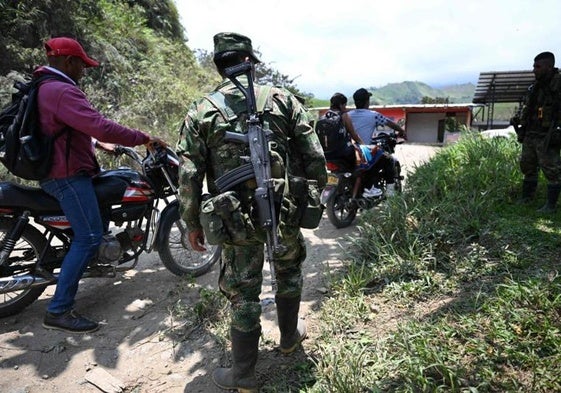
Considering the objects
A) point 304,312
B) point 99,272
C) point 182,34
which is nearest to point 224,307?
point 304,312

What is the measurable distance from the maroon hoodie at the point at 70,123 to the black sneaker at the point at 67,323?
1.09 metres

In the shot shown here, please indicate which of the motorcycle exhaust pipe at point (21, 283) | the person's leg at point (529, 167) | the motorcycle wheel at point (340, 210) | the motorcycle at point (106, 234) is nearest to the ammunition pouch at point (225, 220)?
the motorcycle at point (106, 234)

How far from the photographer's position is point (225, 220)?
214cm

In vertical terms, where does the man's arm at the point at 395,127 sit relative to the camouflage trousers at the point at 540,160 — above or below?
above

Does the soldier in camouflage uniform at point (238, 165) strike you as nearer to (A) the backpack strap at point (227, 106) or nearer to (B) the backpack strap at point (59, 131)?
(A) the backpack strap at point (227, 106)

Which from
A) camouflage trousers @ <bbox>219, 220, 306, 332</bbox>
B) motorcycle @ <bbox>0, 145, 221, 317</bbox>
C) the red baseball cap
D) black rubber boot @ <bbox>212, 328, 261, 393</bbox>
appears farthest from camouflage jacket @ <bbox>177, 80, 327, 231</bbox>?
the red baseball cap

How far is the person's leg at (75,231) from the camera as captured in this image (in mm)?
2984

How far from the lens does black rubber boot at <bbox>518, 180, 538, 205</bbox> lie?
521 centimetres

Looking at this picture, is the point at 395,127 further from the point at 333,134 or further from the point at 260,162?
the point at 260,162

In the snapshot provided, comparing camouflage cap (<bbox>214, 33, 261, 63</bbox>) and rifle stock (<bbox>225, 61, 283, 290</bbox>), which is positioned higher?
camouflage cap (<bbox>214, 33, 261, 63</bbox>)

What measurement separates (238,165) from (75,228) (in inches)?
62.8

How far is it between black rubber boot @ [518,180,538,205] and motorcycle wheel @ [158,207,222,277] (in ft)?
13.4

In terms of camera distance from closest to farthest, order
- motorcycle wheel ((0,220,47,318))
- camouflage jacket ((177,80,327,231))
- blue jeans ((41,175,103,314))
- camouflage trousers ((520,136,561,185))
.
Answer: camouflage jacket ((177,80,327,231))
blue jeans ((41,175,103,314))
motorcycle wheel ((0,220,47,318))
camouflage trousers ((520,136,561,185))

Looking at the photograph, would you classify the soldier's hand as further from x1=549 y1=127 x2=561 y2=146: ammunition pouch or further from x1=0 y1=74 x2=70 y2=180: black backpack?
x1=549 y1=127 x2=561 y2=146: ammunition pouch
